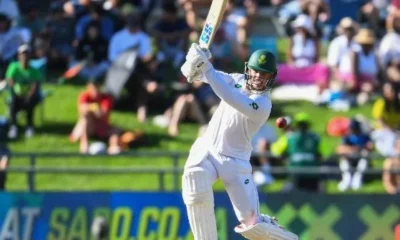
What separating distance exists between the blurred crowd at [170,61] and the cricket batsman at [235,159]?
20.5ft

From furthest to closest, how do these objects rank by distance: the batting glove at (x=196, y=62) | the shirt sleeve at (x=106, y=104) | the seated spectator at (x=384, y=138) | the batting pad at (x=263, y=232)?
the shirt sleeve at (x=106, y=104), the seated spectator at (x=384, y=138), the batting pad at (x=263, y=232), the batting glove at (x=196, y=62)

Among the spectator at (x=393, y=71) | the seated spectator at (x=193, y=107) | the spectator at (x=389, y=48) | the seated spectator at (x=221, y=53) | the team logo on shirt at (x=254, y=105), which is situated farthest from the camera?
the spectator at (x=389, y=48)

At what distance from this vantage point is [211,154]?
1077 cm

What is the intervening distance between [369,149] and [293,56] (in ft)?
11.1

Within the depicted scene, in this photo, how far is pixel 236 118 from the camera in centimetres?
1064

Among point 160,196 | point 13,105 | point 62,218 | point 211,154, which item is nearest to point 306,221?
point 160,196

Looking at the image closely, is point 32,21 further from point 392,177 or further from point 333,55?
point 392,177

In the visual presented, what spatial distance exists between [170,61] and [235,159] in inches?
381

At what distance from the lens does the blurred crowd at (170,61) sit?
1808 centimetres

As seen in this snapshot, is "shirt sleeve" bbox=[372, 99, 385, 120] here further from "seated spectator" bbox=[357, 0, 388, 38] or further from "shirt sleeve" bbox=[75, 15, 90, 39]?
"shirt sleeve" bbox=[75, 15, 90, 39]

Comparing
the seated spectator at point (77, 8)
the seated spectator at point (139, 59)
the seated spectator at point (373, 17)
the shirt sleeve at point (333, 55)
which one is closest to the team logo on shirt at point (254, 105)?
the seated spectator at point (139, 59)

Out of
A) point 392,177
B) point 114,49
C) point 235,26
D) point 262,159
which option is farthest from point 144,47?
point 392,177

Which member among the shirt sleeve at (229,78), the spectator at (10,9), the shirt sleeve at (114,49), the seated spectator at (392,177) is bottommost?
the seated spectator at (392,177)

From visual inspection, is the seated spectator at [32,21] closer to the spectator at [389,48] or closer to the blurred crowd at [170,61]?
the blurred crowd at [170,61]
